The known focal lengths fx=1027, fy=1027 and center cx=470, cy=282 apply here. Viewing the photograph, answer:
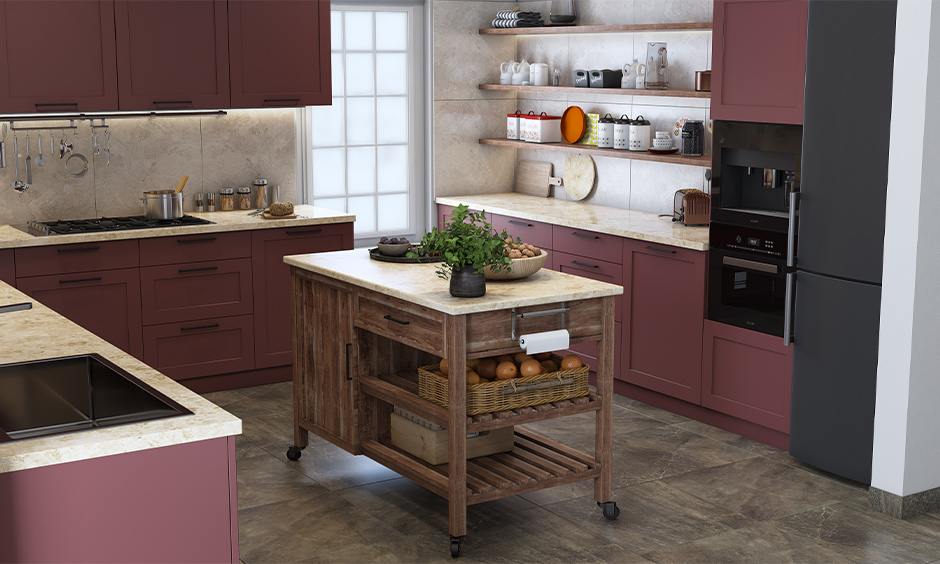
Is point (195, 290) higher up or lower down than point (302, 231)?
lower down

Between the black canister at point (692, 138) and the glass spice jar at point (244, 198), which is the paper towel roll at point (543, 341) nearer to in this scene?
the black canister at point (692, 138)

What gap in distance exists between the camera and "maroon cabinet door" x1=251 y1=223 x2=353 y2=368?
5934 mm

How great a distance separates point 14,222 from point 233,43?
5.19 feet

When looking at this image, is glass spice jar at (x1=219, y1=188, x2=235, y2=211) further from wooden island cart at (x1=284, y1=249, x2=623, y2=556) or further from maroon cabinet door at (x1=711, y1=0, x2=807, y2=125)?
maroon cabinet door at (x1=711, y1=0, x2=807, y2=125)

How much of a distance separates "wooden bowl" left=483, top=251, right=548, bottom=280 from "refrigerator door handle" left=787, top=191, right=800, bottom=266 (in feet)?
3.99

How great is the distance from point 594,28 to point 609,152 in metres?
0.76

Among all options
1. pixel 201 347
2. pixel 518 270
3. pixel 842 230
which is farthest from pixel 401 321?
pixel 201 347

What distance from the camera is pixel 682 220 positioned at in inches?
228

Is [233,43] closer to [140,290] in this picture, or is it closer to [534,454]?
[140,290]

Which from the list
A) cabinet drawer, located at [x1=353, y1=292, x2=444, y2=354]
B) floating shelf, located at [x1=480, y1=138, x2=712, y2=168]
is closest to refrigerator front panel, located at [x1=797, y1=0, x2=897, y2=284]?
floating shelf, located at [x1=480, y1=138, x2=712, y2=168]

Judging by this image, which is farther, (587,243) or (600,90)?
(600,90)

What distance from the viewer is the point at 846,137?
169 inches

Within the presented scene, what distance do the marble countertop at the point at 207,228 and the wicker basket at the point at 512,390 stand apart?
2.15 m

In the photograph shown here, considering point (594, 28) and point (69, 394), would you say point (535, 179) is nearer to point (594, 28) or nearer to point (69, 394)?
point (594, 28)
